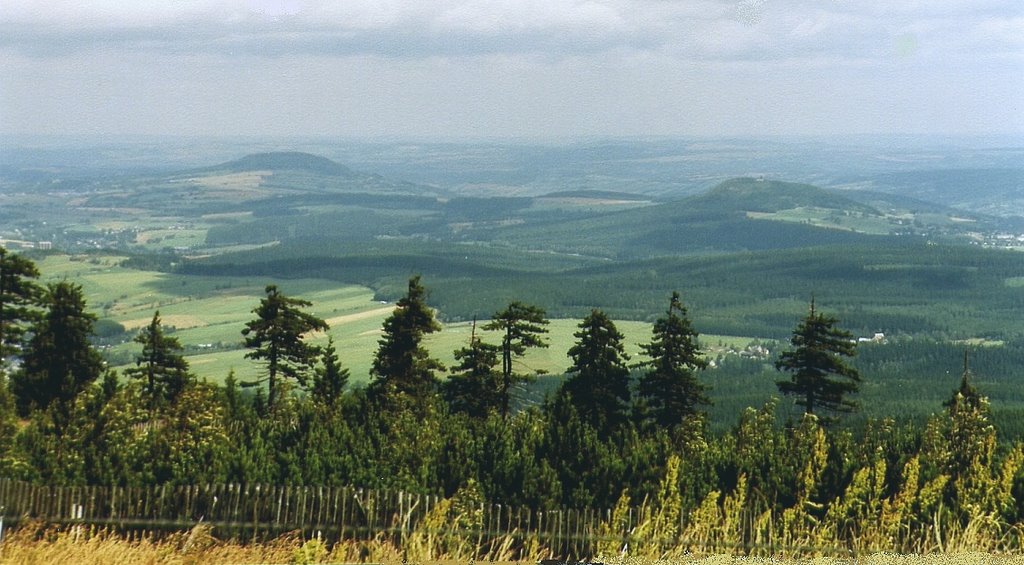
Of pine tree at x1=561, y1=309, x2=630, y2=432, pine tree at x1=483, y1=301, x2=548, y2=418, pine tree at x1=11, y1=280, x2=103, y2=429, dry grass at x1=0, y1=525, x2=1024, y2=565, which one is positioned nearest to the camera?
dry grass at x1=0, y1=525, x2=1024, y2=565

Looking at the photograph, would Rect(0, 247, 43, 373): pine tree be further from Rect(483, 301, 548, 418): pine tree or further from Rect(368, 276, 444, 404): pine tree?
Rect(483, 301, 548, 418): pine tree

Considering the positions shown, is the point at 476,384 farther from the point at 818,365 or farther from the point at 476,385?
the point at 818,365

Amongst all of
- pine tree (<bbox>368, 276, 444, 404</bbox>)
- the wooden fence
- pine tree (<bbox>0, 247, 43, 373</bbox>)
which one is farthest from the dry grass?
pine tree (<bbox>0, 247, 43, 373</bbox>)

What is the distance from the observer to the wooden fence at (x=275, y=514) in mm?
14344

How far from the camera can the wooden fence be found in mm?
14344

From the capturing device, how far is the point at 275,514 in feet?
48.5

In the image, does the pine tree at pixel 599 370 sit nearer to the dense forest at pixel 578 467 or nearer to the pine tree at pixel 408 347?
the pine tree at pixel 408 347

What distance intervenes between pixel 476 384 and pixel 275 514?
37.5m

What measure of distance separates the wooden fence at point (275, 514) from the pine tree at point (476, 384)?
117 feet

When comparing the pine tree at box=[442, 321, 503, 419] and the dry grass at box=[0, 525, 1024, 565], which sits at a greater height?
the dry grass at box=[0, 525, 1024, 565]

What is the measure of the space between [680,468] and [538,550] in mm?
4999

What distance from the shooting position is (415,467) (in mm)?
19609

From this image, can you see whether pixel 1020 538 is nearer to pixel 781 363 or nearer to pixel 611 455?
pixel 611 455

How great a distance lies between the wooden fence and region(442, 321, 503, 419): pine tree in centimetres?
3570
